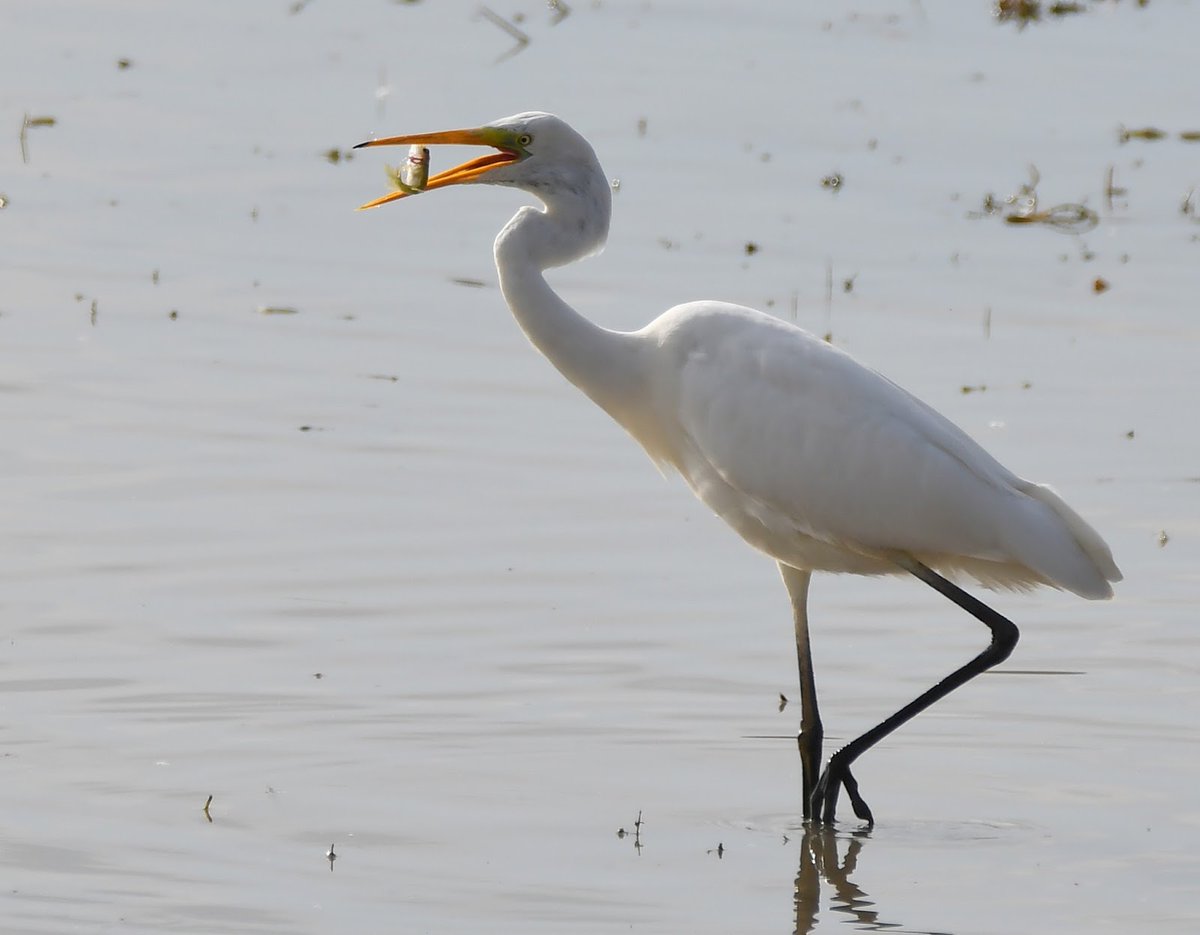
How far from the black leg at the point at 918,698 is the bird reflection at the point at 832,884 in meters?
0.09

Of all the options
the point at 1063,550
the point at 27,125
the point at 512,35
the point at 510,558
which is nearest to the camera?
the point at 1063,550

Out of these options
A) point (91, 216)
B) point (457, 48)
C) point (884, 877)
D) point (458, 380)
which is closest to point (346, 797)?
point (884, 877)

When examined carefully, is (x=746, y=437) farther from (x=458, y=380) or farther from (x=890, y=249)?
(x=890, y=249)

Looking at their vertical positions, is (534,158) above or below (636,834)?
above

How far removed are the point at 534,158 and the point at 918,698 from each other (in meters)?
1.87

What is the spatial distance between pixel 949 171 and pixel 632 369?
906 cm

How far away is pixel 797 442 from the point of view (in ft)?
21.0

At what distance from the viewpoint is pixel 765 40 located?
1967 centimetres

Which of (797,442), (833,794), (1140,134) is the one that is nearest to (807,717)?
(833,794)

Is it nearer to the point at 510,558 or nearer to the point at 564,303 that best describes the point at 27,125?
the point at 510,558

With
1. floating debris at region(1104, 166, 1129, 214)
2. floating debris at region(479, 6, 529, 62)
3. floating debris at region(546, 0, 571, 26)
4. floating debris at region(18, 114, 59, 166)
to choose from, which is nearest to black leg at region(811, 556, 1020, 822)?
floating debris at region(1104, 166, 1129, 214)

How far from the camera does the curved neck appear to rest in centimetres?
654

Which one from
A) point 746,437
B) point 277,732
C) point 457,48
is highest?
point 746,437

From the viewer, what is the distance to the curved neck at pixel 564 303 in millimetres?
6539
